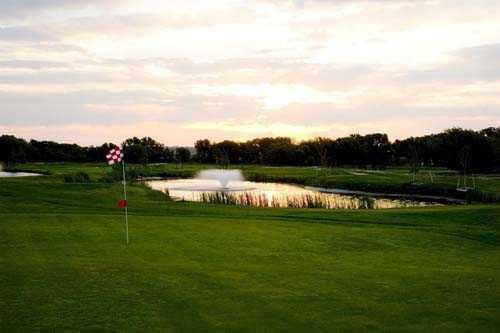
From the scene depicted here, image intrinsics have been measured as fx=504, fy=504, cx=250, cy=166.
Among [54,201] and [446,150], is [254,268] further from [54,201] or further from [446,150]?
[446,150]

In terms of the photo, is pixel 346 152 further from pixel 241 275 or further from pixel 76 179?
pixel 241 275

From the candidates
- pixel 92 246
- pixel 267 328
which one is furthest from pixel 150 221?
pixel 267 328

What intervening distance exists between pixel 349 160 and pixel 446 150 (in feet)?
211

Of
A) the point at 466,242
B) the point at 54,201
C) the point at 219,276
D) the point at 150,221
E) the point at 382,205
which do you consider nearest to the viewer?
the point at 219,276

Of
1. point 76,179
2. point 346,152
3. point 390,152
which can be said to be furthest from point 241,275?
point 390,152

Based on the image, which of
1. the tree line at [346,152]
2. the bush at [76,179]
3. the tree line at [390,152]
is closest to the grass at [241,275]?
the bush at [76,179]

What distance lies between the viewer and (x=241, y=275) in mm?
15750

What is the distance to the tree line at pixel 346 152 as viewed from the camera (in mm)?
82062

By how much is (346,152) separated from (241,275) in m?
132

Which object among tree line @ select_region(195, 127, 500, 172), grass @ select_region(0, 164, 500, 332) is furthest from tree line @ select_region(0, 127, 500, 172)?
grass @ select_region(0, 164, 500, 332)

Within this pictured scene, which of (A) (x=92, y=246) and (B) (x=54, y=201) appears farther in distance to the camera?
(B) (x=54, y=201)

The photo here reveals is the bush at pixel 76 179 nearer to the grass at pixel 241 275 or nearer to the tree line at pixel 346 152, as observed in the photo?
the grass at pixel 241 275

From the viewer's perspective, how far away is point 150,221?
88.1 ft

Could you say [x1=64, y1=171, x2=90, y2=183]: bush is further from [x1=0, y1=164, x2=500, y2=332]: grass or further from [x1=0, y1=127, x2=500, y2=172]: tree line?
[x1=0, y1=127, x2=500, y2=172]: tree line
